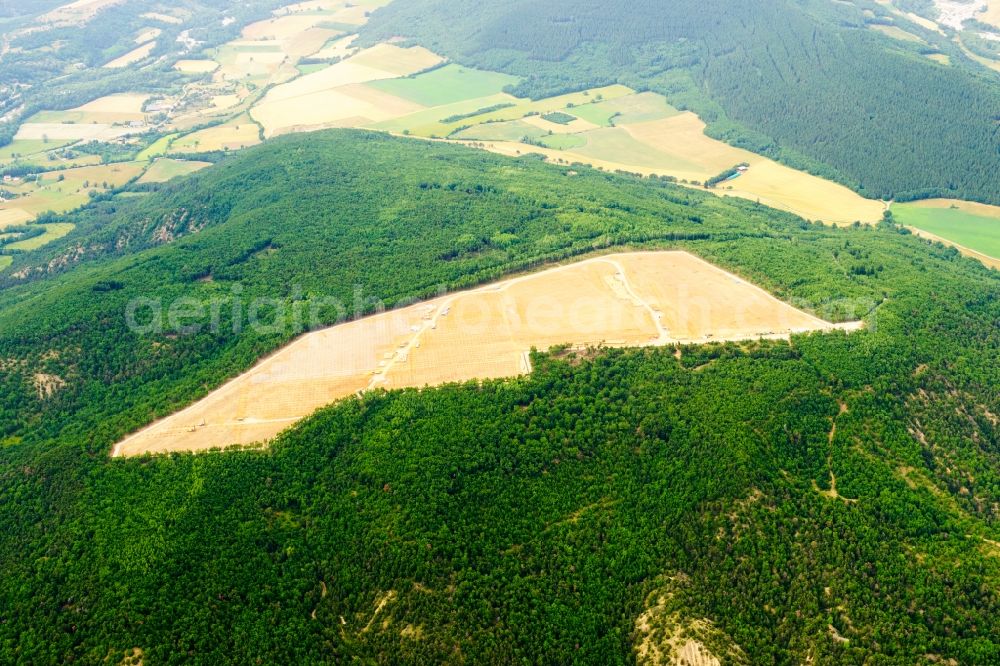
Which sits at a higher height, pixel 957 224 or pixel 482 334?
pixel 482 334

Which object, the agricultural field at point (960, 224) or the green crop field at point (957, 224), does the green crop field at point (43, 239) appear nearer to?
the green crop field at point (957, 224)

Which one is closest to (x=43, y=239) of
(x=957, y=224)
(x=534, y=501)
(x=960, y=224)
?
(x=534, y=501)

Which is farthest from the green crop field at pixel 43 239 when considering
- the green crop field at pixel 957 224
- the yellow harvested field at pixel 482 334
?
the green crop field at pixel 957 224

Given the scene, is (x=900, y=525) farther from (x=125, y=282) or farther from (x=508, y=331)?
(x=125, y=282)

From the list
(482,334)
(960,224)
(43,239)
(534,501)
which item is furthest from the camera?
(43,239)

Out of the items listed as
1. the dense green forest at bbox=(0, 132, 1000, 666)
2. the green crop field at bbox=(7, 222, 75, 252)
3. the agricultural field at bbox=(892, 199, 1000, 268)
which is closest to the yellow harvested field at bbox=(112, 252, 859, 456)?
the dense green forest at bbox=(0, 132, 1000, 666)

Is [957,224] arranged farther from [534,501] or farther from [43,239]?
[43,239]
